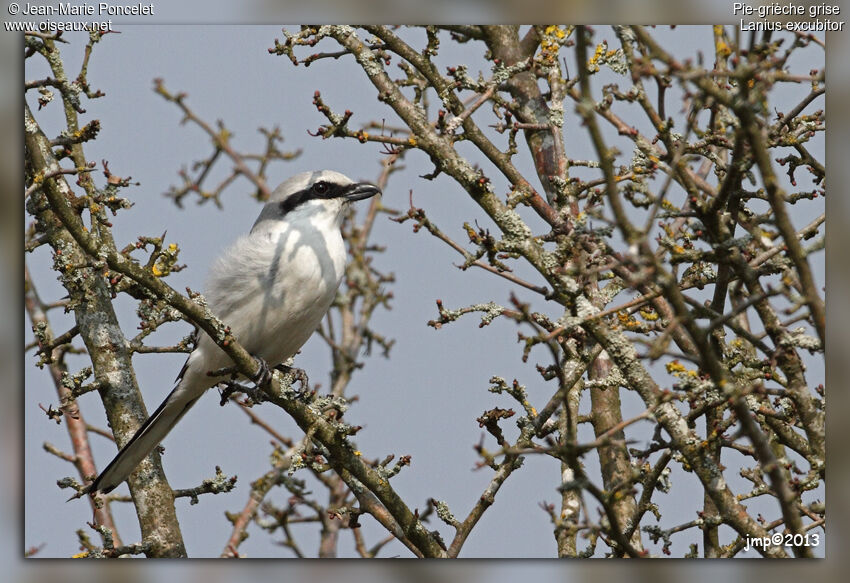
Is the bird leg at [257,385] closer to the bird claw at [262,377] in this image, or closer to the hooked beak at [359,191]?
the bird claw at [262,377]

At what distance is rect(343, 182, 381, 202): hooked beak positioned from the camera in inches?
192

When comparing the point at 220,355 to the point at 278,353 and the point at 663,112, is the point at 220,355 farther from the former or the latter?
the point at 663,112

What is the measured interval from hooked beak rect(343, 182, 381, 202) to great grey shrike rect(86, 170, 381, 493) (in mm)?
295

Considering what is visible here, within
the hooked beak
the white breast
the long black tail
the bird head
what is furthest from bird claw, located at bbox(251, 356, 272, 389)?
the hooked beak

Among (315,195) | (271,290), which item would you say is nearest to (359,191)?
(315,195)

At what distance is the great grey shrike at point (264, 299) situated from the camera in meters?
4.30

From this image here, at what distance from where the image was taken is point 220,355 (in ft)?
14.4

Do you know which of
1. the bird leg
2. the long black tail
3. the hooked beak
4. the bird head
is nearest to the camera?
the bird leg

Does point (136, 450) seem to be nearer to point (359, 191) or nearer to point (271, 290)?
point (271, 290)

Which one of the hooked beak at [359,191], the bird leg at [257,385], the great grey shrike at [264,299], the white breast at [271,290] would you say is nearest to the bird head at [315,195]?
the hooked beak at [359,191]

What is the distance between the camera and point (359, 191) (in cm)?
490

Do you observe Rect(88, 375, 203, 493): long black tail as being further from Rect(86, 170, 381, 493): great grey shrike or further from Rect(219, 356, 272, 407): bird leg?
Rect(219, 356, 272, 407): bird leg

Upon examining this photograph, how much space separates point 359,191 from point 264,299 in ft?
2.88

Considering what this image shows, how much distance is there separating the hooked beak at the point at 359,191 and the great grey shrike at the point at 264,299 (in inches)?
11.6
